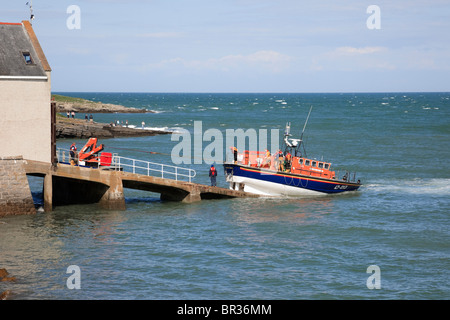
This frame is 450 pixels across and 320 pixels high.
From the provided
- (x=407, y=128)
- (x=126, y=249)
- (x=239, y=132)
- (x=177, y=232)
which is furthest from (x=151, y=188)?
(x=407, y=128)

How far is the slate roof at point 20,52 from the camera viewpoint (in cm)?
3412

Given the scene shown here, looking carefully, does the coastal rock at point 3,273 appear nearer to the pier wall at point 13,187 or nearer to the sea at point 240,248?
the sea at point 240,248

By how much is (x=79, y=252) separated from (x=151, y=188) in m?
11.4

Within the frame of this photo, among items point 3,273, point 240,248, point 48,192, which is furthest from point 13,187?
point 240,248

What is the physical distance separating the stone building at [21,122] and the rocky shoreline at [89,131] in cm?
4632

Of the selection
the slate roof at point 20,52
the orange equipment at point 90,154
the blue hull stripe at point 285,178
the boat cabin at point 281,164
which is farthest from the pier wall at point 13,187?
the boat cabin at point 281,164

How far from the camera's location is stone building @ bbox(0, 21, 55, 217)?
33406 mm

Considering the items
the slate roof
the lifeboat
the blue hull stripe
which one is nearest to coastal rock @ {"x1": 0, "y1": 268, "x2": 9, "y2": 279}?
the slate roof

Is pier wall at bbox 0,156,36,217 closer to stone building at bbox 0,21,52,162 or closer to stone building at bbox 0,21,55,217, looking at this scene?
stone building at bbox 0,21,55,217

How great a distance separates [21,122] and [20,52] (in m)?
4.35

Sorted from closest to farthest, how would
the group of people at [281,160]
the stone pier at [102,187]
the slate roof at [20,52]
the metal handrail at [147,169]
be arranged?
the slate roof at [20,52] < the stone pier at [102,187] < the metal handrail at [147,169] < the group of people at [281,160]

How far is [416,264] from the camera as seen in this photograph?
28.4 m

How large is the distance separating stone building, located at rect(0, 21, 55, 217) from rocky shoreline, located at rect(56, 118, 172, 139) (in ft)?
152
